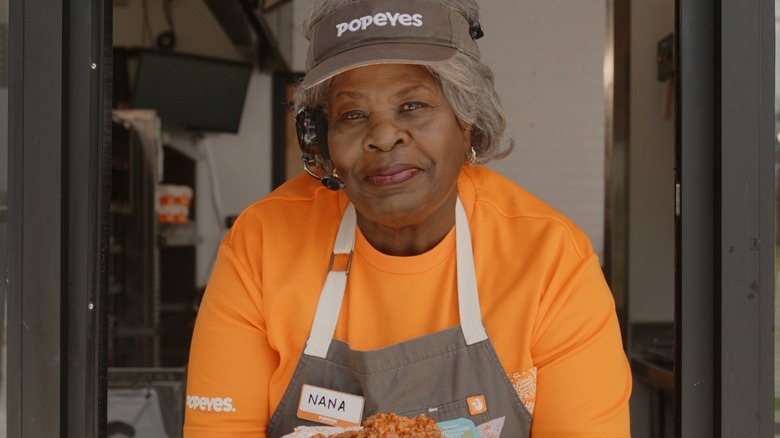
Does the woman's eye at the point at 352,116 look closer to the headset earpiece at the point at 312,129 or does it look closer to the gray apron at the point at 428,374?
the headset earpiece at the point at 312,129

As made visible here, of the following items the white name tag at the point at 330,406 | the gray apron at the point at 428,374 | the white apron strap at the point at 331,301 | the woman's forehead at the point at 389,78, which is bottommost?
the white name tag at the point at 330,406

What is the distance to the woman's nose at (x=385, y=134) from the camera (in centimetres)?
149

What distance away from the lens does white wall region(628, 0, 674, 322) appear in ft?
8.66

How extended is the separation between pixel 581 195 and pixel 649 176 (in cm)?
285

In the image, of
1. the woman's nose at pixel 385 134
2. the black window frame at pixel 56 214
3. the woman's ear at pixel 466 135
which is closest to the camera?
the black window frame at pixel 56 214

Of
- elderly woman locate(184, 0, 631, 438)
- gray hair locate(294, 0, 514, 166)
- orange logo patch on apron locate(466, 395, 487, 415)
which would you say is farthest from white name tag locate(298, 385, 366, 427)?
gray hair locate(294, 0, 514, 166)

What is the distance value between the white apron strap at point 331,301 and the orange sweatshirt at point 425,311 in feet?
0.07

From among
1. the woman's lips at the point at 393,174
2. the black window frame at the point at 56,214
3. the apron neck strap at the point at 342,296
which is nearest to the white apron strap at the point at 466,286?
the apron neck strap at the point at 342,296

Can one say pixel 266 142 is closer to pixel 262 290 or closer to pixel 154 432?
pixel 154 432

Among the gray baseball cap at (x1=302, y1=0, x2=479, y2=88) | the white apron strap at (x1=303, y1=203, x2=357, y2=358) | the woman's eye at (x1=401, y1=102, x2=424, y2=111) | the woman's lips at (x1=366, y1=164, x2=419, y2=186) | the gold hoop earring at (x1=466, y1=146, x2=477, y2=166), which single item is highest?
the gray baseball cap at (x1=302, y1=0, x2=479, y2=88)

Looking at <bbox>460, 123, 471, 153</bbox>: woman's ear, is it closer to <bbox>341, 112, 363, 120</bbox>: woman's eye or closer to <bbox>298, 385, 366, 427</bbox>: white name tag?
<bbox>341, 112, 363, 120</bbox>: woman's eye

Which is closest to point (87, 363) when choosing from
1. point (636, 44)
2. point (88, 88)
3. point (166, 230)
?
point (88, 88)

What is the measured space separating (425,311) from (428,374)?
13cm

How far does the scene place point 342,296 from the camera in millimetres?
1634
